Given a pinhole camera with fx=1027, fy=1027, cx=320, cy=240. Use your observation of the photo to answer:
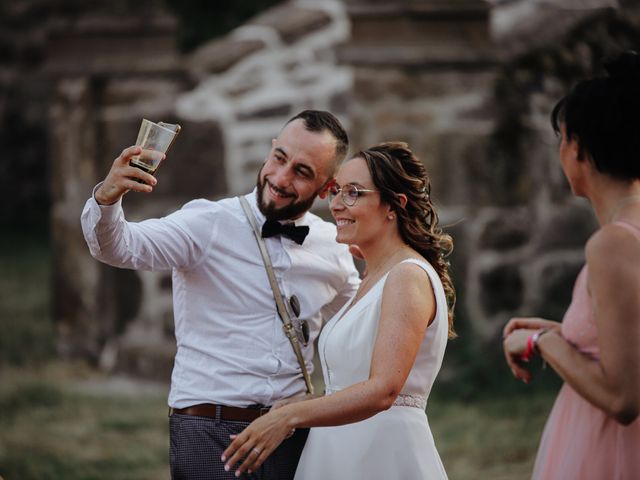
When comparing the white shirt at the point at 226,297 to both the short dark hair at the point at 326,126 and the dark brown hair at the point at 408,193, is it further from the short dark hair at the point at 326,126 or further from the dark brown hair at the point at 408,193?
the dark brown hair at the point at 408,193

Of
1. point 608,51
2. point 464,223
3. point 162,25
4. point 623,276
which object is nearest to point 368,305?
point 623,276

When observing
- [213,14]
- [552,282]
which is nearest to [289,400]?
[552,282]

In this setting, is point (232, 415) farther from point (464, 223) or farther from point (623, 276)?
point (464, 223)

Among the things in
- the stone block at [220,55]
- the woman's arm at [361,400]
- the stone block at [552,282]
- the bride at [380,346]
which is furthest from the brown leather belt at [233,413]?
the stone block at [220,55]

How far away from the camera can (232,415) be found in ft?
10.8

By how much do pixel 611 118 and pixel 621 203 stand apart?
22 centimetres

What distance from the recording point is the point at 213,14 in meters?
9.97

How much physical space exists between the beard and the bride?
228 mm

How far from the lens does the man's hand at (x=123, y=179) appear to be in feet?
9.72

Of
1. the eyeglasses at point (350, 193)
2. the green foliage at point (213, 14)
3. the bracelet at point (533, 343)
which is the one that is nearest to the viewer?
the bracelet at point (533, 343)

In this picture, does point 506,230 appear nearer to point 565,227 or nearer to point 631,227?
point 565,227

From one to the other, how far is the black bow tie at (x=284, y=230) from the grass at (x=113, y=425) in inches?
86.5

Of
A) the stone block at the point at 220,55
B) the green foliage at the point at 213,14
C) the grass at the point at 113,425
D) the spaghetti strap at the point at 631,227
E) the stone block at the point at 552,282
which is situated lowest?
the grass at the point at 113,425

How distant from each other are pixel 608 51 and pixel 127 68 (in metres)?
3.22
